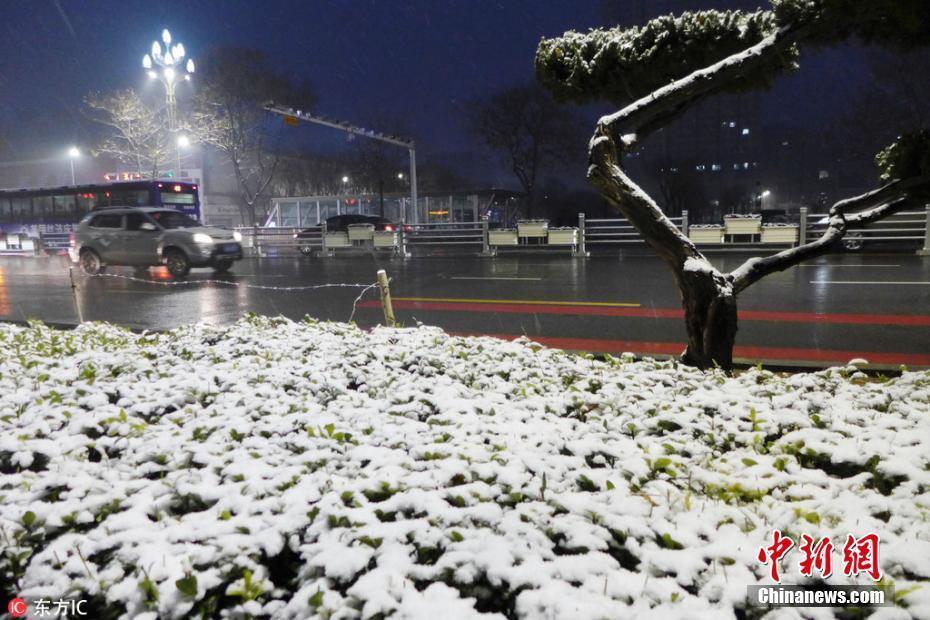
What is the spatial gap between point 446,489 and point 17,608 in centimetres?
174

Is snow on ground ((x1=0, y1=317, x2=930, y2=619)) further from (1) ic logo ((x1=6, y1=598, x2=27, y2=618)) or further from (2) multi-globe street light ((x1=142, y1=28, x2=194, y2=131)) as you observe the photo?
(2) multi-globe street light ((x1=142, y1=28, x2=194, y2=131))

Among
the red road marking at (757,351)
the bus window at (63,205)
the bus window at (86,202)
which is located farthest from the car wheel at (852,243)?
the bus window at (63,205)

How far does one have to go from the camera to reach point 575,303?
11.1 meters

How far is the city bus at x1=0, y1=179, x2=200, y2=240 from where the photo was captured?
30.6 metres

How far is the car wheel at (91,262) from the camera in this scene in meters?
18.5

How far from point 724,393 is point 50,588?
13.1 feet

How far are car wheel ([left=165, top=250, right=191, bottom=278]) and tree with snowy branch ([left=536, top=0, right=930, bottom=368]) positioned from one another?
13640 mm

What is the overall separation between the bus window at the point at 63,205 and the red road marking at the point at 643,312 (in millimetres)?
29573

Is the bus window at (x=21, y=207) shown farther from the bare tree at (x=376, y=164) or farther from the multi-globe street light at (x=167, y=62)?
the bare tree at (x=376, y=164)

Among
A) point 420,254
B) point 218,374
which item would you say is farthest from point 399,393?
point 420,254

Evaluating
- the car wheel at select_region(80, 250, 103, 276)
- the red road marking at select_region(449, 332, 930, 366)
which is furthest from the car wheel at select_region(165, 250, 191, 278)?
the red road marking at select_region(449, 332, 930, 366)

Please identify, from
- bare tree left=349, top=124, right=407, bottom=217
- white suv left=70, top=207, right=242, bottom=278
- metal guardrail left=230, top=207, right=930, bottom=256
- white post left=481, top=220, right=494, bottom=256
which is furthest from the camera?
bare tree left=349, top=124, right=407, bottom=217

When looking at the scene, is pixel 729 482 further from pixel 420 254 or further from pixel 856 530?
pixel 420 254

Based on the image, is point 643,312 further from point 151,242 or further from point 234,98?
point 234,98
